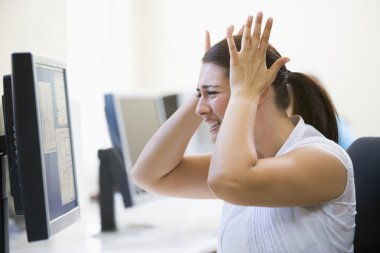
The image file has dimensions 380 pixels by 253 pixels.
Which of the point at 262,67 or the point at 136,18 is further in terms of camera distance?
the point at 136,18

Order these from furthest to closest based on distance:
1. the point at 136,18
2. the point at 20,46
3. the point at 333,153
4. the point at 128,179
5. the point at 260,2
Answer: the point at 136,18
the point at 260,2
the point at 20,46
the point at 128,179
the point at 333,153

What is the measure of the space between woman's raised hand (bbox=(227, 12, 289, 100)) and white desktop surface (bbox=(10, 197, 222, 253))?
0.71 meters

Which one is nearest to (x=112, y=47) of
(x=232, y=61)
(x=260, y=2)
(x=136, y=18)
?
(x=136, y=18)

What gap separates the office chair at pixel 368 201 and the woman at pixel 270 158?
0.36 feet

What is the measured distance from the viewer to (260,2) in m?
3.19

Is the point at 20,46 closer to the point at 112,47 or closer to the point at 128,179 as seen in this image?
the point at 128,179

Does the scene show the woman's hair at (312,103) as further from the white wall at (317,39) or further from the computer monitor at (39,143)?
the white wall at (317,39)

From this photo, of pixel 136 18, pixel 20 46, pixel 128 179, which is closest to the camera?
pixel 128 179

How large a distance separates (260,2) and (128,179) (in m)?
1.64

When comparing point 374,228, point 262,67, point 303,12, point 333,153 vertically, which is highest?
point 303,12

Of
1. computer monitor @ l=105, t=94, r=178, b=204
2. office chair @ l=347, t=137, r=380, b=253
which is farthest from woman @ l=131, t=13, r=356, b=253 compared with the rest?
computer monitor @ l=105, t=94, r=178, b=204

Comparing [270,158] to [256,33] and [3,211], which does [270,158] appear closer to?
[256,33]

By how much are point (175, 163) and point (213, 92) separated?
35 centimetres

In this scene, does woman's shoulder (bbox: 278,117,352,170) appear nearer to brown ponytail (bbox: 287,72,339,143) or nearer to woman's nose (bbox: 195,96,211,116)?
brown ponytail (bbox: 287,72,339,143)
